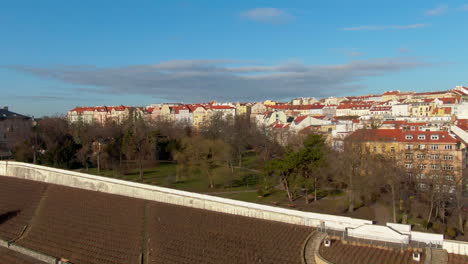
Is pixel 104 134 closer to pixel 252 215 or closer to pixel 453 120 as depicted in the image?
pixel 252 215

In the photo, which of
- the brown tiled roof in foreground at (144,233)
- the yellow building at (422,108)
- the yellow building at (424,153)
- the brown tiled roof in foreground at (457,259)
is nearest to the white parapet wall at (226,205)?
the brown tiled roof in foreground at (457,259)

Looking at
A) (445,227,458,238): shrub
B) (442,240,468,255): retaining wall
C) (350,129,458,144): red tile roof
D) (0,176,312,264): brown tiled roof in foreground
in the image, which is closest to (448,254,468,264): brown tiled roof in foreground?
(442,240,468,255): retaining wall

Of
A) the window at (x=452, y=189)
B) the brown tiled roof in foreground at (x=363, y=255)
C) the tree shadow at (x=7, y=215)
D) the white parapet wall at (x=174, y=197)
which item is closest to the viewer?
the brown tiled roof in foreground at (x=363, y=255)

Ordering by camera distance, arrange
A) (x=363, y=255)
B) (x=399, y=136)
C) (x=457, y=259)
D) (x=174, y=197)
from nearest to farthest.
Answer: (x=457, y=259) → (x=363, y=255) → (x=174, y=197) → (x=399, y=136)

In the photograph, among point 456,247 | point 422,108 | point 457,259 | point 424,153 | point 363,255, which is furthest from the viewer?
point 422,108

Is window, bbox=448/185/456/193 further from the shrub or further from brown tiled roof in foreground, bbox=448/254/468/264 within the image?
brown tiled roof in foreground, bbox=448/254/468/264

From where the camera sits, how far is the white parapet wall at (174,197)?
18375 millimetres

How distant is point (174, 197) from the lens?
24.0 m

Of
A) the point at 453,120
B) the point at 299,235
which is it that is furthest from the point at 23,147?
the point at 453,120

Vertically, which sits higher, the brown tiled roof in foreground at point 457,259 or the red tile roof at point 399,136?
the red tile roof at point 399,136

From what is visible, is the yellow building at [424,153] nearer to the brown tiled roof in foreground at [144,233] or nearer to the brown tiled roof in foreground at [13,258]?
the brown tiled roof in foreground at [144,233]

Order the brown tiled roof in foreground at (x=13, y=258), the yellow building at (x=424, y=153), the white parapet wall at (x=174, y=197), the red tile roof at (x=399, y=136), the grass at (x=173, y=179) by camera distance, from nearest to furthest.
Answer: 1. the brown tiled roof in foreground at (x=13, y=258)
2. the white parapet wall at (x=174, y=197)
3. the yellow building at (x=424, y=153)
4. the red tile roof at (x=399, y=136)
5. the grass at (x=173, y=179)

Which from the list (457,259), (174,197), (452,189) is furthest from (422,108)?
(457,259)

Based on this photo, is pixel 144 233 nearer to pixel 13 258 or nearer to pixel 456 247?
pixel 13 258
